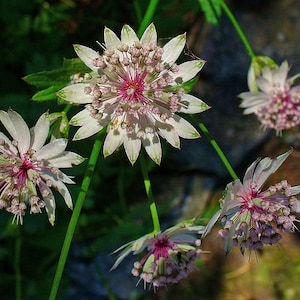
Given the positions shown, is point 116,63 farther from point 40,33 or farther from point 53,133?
point 40,33

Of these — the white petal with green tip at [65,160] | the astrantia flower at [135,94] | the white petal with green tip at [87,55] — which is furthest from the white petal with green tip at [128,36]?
the white petal with green tip at [65,160]

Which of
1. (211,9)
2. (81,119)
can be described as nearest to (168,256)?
(81,119)

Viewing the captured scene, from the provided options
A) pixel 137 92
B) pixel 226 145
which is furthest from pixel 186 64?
pixel 226 145

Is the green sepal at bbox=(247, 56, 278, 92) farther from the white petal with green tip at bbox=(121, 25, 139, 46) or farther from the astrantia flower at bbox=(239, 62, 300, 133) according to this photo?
the white petal with green tip at bbox=(121, 25, 139, 46)

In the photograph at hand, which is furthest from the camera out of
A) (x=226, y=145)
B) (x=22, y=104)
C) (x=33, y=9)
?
(x=226, y=145)

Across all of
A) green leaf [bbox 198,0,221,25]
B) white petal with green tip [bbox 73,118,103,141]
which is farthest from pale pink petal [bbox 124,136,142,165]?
green leaf [bbox 198,0,221,25]

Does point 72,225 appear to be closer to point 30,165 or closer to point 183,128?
point 30,165

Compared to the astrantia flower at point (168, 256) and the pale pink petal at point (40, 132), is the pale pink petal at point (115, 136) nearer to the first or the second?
the pale pink petal at point (40, 132)
